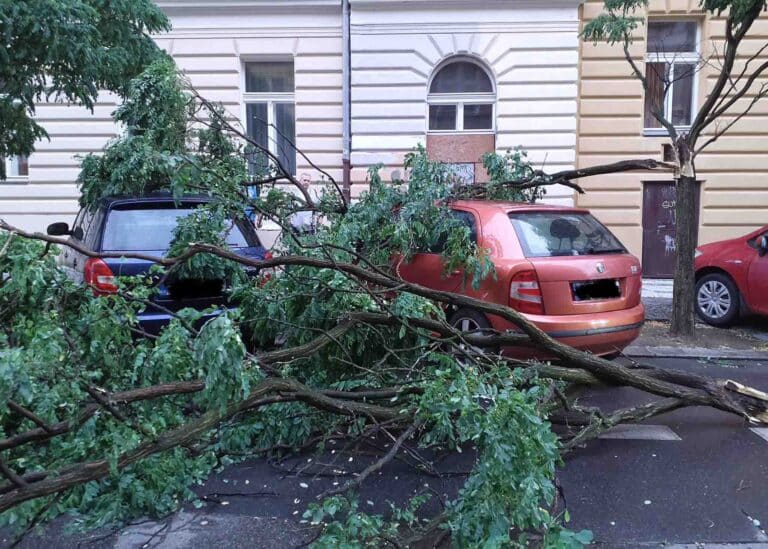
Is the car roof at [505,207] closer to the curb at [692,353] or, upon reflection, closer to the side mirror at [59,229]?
the curb at [692,353]

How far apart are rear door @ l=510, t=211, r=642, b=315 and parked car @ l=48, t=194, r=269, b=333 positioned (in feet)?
7.89

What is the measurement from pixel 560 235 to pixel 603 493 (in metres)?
2.44

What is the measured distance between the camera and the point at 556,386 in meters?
4.15

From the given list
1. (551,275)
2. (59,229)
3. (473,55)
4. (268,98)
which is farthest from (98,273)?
(473,55)

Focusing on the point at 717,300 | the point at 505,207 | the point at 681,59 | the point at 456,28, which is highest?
the point at 456,28

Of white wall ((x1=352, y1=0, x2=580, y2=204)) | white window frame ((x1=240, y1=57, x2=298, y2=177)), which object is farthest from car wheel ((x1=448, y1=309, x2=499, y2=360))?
white window frame ((x1=240, y1=57, x2=298, y2=177))

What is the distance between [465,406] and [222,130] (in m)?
3.82

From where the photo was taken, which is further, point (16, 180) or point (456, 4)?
point (16, 180)

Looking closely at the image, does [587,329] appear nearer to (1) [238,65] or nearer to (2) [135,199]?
(2) [135,199]

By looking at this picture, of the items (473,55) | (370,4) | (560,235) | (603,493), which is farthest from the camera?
(473,55)

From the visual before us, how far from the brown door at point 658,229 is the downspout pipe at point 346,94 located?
5.64m

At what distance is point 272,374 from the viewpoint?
3.48 m

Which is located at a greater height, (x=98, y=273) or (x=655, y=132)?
(x=655, y=132)

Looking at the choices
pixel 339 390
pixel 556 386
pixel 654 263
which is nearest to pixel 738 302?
pixel 654 263
